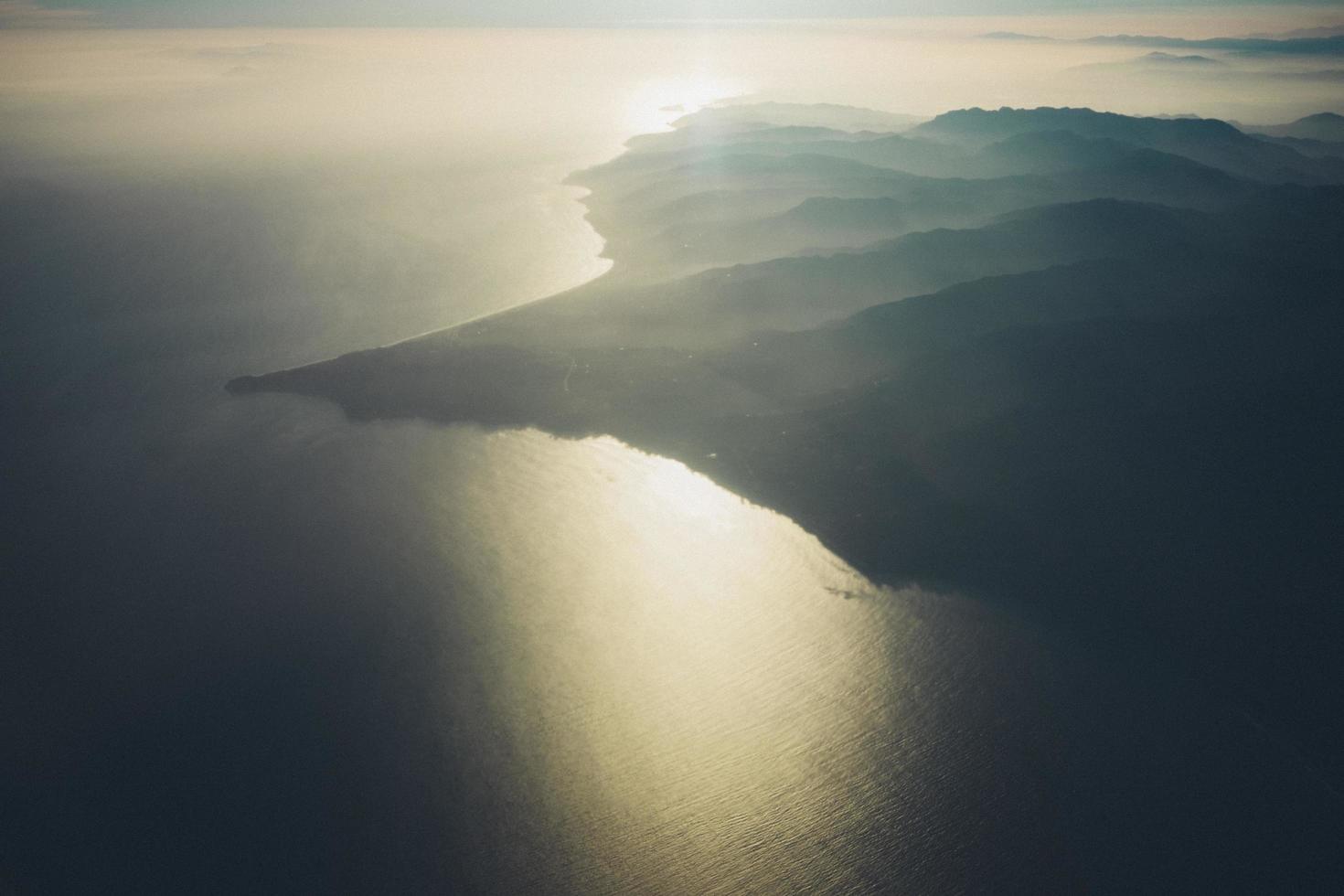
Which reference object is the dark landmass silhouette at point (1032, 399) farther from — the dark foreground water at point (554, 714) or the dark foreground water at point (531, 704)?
the dark foreground water at point (554, 714)

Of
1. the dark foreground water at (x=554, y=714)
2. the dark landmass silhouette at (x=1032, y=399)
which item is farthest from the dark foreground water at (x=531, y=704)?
the dark landmass silhouette at (x=1032, y=399)

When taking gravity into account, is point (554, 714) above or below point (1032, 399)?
below

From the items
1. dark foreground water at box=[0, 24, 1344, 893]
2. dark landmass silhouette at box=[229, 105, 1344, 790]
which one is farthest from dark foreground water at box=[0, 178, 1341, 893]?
dark landmass silhouette at box=[229, 105, 1344, 790]

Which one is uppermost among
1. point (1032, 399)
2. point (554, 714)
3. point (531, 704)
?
point (1032, 399)

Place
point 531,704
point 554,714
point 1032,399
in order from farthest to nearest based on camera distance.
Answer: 1. point 1032,399
2. point 531,704
3. point 554,714

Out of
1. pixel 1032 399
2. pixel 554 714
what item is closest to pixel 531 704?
pixel 554 714

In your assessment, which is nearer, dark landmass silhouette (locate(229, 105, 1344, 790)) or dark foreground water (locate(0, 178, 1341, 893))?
dark foreground water (locate(0, 178, 1341, 893))

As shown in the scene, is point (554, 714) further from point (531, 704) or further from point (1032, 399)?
point (1032, 399)

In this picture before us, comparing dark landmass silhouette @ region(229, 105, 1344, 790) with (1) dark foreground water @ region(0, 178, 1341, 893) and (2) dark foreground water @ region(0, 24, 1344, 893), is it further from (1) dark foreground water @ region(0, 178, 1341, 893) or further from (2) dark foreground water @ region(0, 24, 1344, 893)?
(1) dark foreground water @ region(0, 178, 1341, 893)
